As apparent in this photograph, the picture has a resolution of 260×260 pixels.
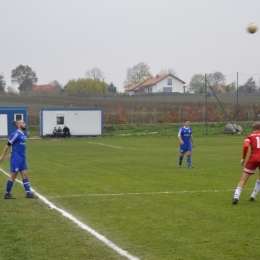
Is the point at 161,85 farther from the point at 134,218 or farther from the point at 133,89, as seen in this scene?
the point at 134,218

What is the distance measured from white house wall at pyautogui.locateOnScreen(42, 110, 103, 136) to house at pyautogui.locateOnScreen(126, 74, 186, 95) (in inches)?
2634

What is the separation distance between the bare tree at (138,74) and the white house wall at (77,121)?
81734 mm

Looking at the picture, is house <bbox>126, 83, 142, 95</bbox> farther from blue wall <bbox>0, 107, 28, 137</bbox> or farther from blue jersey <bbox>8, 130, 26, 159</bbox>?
blue jersey <bbox>8, 130, 26, 159</bbox>

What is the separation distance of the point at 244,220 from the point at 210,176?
317 inches

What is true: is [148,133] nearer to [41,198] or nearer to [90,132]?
[90,132]

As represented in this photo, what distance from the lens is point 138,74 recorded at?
137375 millimetres

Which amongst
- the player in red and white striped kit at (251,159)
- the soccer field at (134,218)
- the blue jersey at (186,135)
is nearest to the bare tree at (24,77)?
the blue jersey at (186,135)

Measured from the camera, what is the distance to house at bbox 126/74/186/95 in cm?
12238

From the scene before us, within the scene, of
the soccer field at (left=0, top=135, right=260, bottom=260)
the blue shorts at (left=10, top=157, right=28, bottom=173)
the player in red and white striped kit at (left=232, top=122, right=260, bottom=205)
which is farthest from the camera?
the blue shorts at (left=10, top=157, right=28, bottom=173)

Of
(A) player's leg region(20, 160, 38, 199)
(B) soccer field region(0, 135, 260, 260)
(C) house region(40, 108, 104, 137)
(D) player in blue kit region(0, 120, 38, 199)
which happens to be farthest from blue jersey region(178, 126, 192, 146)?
(C) house region(40, 108, 104, 137)

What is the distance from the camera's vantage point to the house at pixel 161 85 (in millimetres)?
122381

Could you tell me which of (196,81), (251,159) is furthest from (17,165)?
(196,81)

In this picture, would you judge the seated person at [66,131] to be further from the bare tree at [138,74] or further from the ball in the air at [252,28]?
the bare tree at [138,74]

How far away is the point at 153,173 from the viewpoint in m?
19.1
